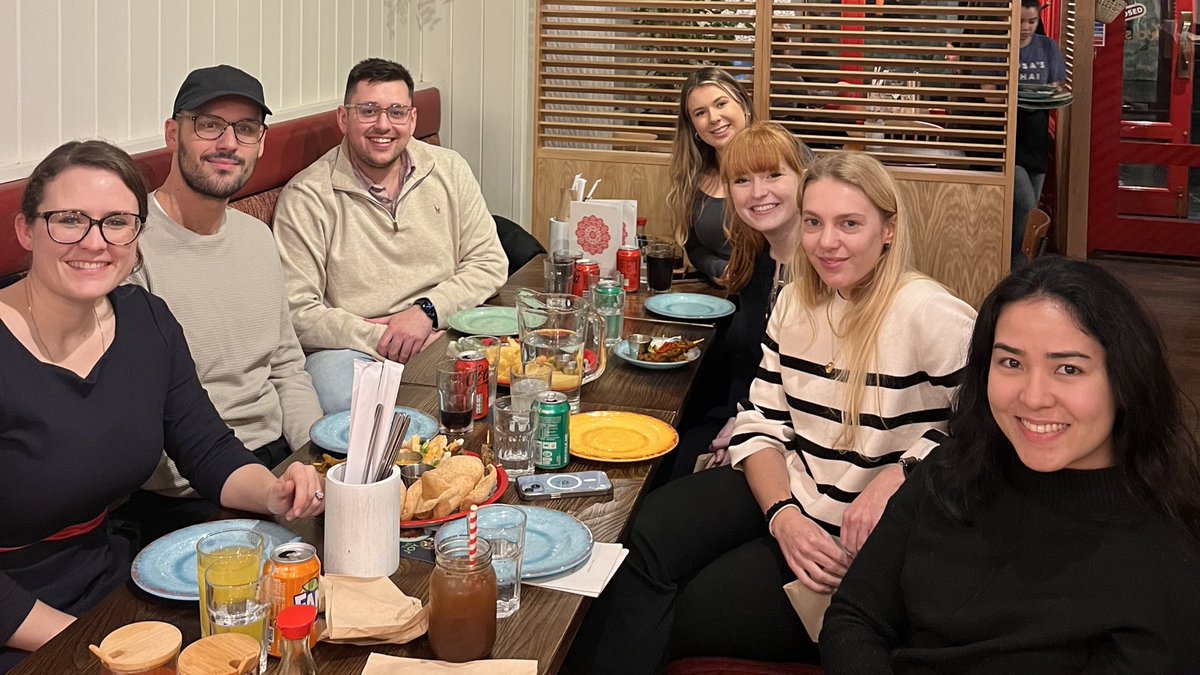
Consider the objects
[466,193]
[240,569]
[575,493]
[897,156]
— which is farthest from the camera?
[897,156]

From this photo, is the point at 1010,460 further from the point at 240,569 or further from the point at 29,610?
the point at 29,610

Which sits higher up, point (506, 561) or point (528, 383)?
point (528, 383)

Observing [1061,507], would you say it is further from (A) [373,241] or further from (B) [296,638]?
(A) [373,241]

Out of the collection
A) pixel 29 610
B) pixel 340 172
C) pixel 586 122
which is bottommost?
pixel 29 610

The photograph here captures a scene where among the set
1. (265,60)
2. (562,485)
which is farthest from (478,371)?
(265,60)

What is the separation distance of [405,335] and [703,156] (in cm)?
130

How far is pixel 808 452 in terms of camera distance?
7.44 feet

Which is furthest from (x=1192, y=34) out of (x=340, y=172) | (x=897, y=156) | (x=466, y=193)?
(x=340, y=172)

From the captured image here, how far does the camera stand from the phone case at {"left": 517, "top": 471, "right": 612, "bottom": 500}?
193 centimetres

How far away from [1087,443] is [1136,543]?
0.14 meters

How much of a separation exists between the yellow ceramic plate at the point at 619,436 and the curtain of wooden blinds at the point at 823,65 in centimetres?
262

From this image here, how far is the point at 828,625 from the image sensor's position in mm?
1778

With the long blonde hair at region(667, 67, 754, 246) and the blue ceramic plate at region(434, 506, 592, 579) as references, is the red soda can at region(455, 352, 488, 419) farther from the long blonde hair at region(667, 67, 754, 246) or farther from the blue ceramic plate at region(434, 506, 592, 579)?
the long blonde hair at region(667, 67, 754, 246)

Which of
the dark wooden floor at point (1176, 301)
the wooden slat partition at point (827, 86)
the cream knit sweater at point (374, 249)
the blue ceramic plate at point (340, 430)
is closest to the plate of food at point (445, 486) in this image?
the blue ceramic plate at point (340, 430)
